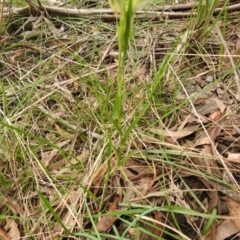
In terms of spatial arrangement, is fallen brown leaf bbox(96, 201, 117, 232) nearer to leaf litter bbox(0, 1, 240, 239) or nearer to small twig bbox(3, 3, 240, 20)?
leaf litter bbox(0, 1, 240, 239)

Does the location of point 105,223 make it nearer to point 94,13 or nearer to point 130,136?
point 130,136

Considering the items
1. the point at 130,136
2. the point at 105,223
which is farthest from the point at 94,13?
the point at 105,223

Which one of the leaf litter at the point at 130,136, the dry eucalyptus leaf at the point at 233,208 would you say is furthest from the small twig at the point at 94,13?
the dry eucalyptus leaf at the point at 233,208

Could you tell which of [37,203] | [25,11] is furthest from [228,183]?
[25,11]

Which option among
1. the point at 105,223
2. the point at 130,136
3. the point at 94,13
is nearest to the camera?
the point at 105,223

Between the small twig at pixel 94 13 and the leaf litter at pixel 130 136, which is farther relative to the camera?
the small twig at pixel 94 13

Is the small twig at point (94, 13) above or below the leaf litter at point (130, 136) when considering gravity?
above

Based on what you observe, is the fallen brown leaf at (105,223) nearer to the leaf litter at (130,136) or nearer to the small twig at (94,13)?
the leaf litter at (130,136)

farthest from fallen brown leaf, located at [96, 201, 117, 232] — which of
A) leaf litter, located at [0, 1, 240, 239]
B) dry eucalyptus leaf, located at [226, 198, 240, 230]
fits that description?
dry eucalyptus leaf, located at [226, 198, 240, 230]

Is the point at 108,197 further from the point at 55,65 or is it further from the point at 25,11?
the point at 25,11
